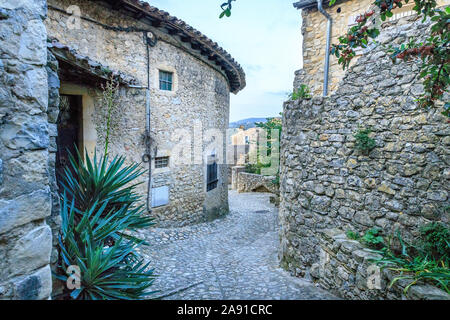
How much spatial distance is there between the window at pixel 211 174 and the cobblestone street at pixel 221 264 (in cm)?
123

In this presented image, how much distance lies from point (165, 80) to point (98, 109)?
78.2 inches

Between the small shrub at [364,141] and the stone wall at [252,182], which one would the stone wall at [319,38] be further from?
the stone wall at [252,182]

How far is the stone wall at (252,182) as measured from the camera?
51.6 feet

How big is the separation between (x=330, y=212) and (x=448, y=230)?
1.41 metres

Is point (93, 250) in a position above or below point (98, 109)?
below

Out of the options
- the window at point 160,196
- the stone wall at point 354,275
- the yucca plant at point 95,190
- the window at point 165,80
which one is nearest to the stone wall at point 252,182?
the window at point 160,196

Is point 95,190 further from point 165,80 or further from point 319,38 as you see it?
point 319,38

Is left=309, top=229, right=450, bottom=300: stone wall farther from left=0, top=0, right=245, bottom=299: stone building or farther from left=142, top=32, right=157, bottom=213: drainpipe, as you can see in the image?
left=142, top=32, right=157, bottom=213: drainpipe

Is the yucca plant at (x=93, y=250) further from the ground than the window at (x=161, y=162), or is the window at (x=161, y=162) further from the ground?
the window at (x=161, y=162)

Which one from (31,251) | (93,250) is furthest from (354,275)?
(31,251)

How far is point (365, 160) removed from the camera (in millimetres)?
3449
